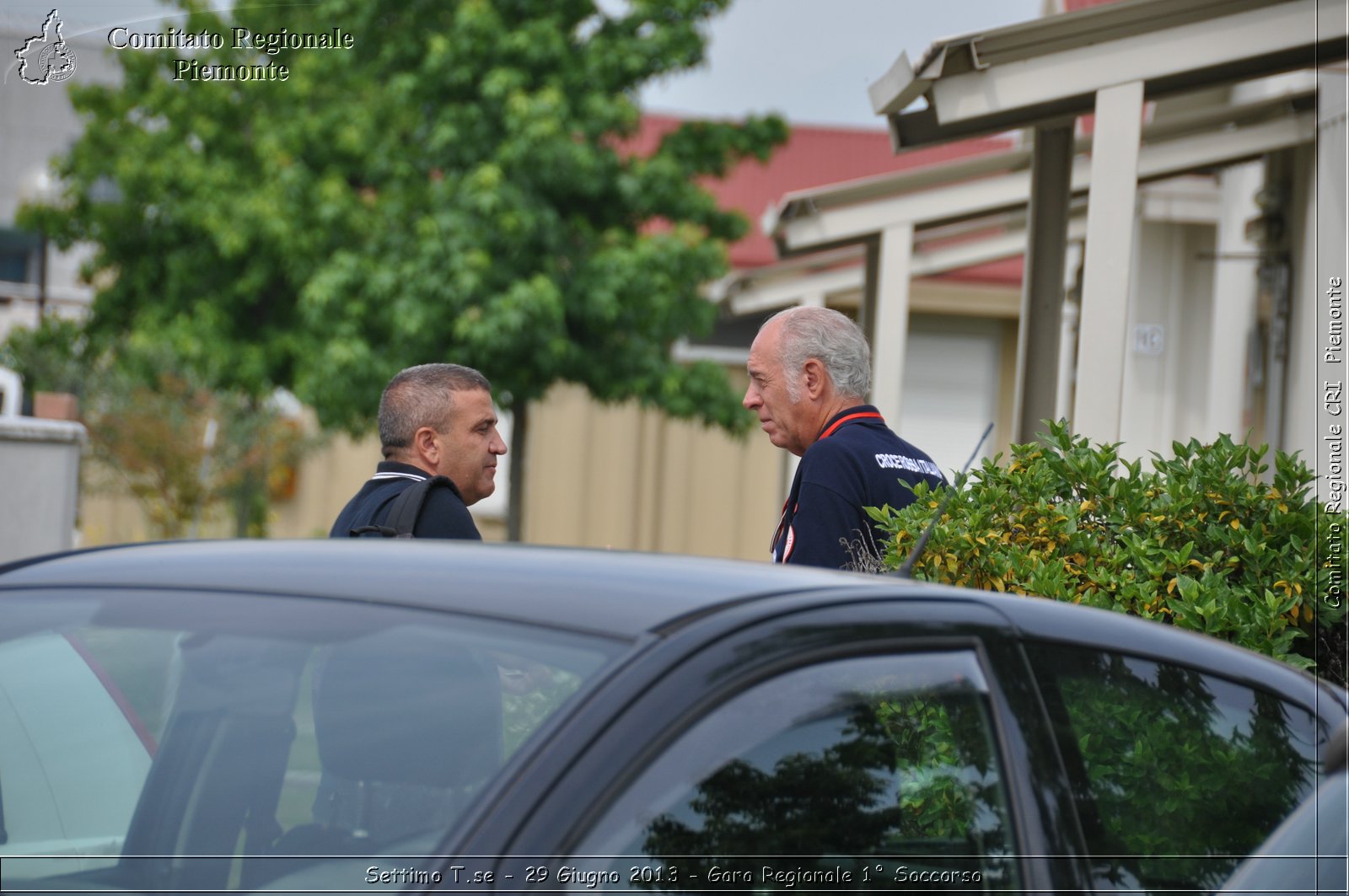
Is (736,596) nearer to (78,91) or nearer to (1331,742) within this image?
(1331,742)

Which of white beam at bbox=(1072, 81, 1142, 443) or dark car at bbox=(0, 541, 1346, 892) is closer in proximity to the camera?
dark car at bbox=(0, 541, 1346, 892)

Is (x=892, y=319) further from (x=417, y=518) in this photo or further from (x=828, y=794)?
(x=828, y=794)

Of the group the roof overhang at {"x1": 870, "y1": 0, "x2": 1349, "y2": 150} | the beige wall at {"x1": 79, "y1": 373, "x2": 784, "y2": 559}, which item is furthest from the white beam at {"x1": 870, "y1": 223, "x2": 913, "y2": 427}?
the beige wall at {"x1": 79, "y1": 373, "x2": 784, "y2": 559}

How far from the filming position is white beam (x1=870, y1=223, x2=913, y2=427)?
30.2ft

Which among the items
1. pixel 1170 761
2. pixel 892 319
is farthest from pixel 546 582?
pixel 892 319

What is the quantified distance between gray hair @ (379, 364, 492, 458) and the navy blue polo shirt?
1.10 meters

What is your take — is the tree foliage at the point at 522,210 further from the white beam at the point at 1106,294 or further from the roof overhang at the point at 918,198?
the white beam at the point at 1106,294

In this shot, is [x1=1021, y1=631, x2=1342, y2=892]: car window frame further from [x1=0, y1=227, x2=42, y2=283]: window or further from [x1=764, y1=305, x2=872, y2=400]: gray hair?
[x1=0, y1=227, x2=42, y2=283]: window

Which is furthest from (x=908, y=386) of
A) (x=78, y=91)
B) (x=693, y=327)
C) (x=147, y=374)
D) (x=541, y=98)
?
(x=78, y=91)

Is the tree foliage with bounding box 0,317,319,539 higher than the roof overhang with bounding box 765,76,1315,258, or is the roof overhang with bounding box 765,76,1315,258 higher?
the roof overhang with bounding box 765,76,1315,258

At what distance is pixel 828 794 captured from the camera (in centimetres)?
183

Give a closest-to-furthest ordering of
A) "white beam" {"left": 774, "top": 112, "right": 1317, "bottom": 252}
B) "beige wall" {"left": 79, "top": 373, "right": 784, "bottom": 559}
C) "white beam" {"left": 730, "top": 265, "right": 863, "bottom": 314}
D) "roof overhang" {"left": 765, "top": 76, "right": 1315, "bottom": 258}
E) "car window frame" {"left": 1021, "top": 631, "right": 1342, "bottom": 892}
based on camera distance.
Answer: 1. "car window frame" {"left": 1021, "top": 631, "right": 1342, "bottom": 892}
2. "roof overhang" {"left": 765, "top": 76, "right": 1315, "bottom": 258}
3. "white beam" {"left": 774, "top": 112, "right": 1317, "bottom": 252}
4. "white beam" {"left": 730, "top": 265, "right": 863, "bottom": 314}
5. "beige wall" {"left": 79, "top": 373, "right": 784, "bottom": 559}

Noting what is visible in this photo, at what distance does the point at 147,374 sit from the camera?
18500 mm

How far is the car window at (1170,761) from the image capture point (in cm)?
207
